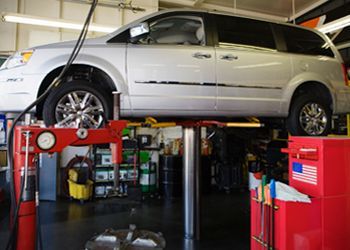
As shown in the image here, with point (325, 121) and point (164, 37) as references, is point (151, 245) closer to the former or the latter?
point (164, 37)

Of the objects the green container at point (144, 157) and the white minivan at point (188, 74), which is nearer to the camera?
the white minivan at point (188, 74)

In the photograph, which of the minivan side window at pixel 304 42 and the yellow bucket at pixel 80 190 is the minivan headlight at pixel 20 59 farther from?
the yellow bucket at pixel 80 190

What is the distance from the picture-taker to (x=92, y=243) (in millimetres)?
1743

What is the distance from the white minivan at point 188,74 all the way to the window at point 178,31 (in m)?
0.01

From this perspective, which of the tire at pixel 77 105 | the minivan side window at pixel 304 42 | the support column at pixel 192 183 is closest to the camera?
the tire at pixel 77 105

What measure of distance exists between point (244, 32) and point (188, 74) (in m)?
0.99

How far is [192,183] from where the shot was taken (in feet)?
12.4

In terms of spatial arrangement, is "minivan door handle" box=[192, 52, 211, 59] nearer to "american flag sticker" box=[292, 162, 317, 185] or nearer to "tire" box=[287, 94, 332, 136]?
"tire" box=[287, 94, 332, 136]

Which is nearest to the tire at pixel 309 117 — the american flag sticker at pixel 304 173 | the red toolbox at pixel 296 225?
the american flag sticker at pixel 304 173

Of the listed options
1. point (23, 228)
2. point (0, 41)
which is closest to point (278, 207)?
point (23, 228)

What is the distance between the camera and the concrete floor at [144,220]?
3.65 metres

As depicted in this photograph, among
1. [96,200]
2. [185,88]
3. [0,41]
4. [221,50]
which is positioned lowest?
[96,200]

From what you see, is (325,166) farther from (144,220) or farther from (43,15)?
(43,15)

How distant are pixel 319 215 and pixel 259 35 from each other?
2.19 m
